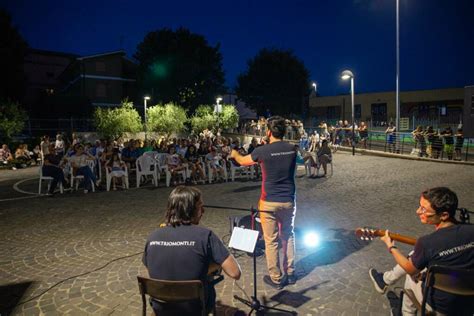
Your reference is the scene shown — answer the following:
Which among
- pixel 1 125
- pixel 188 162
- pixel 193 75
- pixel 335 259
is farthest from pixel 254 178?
A: pixel 193 75

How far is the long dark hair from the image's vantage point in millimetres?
2525

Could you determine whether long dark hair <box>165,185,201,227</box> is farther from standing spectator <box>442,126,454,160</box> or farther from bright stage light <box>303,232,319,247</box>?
standing spectator <box>442,126,454,160</box>

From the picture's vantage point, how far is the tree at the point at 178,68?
3669 cm

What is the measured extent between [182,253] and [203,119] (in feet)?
110

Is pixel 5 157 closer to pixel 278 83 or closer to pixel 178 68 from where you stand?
pixel 178 68

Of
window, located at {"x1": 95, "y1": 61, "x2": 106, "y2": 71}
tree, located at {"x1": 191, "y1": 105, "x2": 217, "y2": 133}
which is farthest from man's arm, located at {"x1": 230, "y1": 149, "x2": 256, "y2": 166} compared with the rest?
window, located at {"x1": 95, "y1": 61, "x2": 106, "y2": 71}

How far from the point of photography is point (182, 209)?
8.30ft

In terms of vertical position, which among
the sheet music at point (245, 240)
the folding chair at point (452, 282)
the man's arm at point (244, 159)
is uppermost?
the man's arm at point (244, 159)

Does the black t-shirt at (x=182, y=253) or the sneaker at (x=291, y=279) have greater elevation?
the black t-shirt at (x=182, y=253)

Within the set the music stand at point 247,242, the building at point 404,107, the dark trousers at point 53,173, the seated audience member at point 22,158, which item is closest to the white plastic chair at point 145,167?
the dark trousers at point 53,173

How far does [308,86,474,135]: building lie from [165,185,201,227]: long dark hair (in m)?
24.3

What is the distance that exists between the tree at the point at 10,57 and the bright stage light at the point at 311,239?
90.9ft

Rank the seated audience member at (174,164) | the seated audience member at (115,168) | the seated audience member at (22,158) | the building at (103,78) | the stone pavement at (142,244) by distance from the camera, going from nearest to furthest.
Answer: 1. the stone pavement at (142,244)
2. the seated audience member at (115,168)
3. the seated audience member at (174,164)
4. the seated audience member at (22,158)
5. the building at (103,78)

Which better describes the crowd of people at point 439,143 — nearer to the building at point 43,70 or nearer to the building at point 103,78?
the building at point 103,78
